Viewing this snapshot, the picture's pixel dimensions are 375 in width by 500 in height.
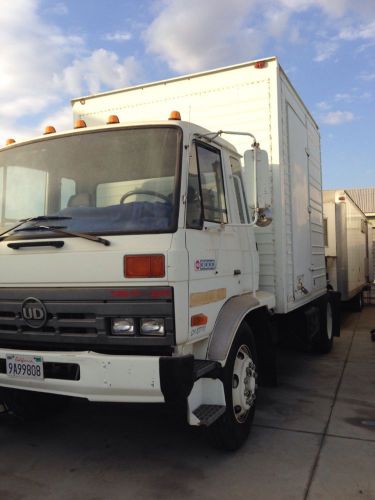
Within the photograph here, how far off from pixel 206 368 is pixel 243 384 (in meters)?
0.74

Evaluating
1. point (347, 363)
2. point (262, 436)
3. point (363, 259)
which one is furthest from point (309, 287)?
point (363, 259)

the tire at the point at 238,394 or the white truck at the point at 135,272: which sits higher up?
the white truck at the point at 135,272

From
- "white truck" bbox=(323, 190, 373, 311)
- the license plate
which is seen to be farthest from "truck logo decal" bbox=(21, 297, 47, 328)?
"white truck" bbox=(323, 190, 373, 311)

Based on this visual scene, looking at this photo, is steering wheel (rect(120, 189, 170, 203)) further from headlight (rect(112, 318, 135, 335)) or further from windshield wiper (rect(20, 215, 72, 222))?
headlight (rect(112, 318, 135, 335))

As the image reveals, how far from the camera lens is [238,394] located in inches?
145

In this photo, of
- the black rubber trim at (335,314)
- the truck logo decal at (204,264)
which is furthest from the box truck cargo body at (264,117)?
the black rubber trim at (335,314)

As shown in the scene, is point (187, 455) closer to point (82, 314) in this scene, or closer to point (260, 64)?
point (82, 314)

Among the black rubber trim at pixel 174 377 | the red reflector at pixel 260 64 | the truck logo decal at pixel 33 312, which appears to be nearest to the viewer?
the black rubber trim at pixel 174 377

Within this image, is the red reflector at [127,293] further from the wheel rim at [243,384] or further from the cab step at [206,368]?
the wheel rim at [243,384]

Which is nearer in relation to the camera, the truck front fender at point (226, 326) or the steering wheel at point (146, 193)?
the steering wheel at point (146, 193)

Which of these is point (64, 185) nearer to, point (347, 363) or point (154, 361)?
point (154, 361)

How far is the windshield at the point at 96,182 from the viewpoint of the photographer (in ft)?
10.2

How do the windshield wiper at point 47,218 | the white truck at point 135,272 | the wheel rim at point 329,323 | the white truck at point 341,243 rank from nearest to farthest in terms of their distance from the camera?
the white truck at point 135,272 → the windshield wiper at point 47,218 → the wheel rim at point 329,323 → the white truck at point 341,243

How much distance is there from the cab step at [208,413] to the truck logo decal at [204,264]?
94cm
